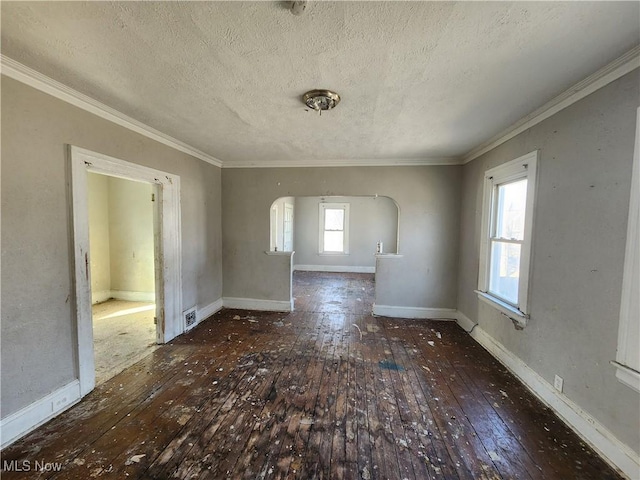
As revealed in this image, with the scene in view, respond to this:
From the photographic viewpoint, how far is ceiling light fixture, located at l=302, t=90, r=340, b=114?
1857 mm

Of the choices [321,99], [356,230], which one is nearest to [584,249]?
[321,99]

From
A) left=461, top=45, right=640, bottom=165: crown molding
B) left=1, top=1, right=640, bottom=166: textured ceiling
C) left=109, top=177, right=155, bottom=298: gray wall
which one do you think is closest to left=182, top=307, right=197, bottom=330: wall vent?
left=109, top=177, right=155, bottom=298: gray wall

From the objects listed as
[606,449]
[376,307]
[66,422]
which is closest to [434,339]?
[376,307]

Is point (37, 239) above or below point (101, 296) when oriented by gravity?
above

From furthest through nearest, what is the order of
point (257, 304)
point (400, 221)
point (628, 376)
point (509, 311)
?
point (257, 304) → point (400, 221) → point (509, 311) → point (628, 376)

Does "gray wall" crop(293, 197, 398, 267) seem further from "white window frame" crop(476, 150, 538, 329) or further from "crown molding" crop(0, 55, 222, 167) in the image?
"crown molding" crop(0, 55, 222, 167)

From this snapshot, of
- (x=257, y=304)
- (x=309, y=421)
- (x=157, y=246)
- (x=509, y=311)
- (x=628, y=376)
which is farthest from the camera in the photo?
(x=257, y=304)

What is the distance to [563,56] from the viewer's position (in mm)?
1453

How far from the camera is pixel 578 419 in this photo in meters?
Answer: 1.76

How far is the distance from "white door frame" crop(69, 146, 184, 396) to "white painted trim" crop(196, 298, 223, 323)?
410 mm

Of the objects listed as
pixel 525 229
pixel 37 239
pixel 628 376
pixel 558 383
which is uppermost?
pixel 525 229

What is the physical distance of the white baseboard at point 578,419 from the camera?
4.79 ft

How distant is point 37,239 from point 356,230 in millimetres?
6933

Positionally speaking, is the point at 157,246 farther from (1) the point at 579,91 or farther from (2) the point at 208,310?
(1) the point at 579,91
